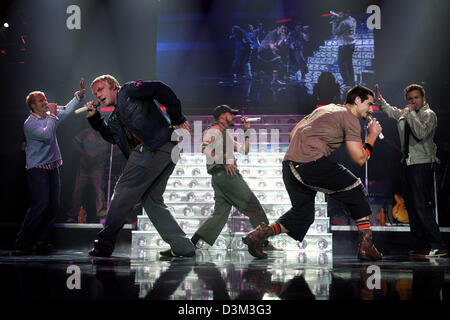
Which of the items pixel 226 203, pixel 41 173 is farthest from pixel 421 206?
pixel 41 173

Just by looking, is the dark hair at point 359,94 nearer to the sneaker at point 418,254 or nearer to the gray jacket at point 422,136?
the gray jacket at point 422,136

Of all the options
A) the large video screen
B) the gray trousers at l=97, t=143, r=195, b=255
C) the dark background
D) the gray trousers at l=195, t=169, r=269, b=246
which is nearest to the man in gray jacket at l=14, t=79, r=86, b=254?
the gray trousers at l=97, t=143, r=195, b=255

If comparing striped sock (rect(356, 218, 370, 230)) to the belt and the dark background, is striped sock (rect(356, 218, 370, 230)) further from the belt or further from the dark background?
the dark background

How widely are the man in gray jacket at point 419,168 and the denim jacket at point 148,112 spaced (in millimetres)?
2799

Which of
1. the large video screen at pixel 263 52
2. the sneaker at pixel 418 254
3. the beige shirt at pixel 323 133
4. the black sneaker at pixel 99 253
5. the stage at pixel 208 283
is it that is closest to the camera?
the stage at pixel 208 283

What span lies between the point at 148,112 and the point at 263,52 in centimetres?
673

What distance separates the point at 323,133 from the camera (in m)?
3.45

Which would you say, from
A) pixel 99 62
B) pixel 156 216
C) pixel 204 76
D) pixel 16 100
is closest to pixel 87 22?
pixel 99 62

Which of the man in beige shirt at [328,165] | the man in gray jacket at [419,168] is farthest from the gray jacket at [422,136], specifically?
the man in beige shirt at [328,165]

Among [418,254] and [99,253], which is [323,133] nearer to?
[418,254]

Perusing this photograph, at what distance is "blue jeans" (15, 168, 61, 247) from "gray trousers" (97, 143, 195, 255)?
1.51 m

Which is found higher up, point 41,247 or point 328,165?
point 328,165

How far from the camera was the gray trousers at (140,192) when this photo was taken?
11.4 feet

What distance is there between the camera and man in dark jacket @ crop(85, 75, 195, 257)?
11.3 feet
